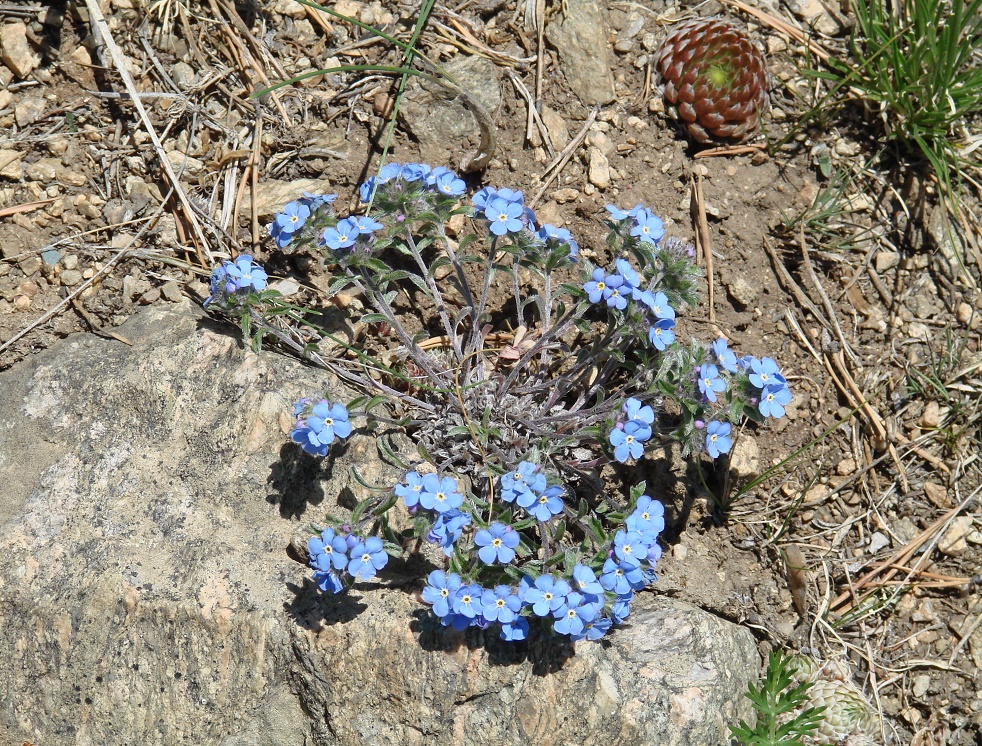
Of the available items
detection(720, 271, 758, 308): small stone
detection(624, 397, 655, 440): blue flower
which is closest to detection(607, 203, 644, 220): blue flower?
detection(624, 397, 655, 440): blue flower

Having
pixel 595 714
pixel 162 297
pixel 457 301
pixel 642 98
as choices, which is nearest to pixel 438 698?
pixel 595 714

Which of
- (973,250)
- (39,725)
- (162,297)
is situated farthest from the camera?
(973,250)

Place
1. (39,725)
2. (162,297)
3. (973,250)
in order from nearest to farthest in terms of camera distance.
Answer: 1. (39,725)
2. (162,297)
3. (973,250)

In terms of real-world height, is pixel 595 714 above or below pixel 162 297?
below

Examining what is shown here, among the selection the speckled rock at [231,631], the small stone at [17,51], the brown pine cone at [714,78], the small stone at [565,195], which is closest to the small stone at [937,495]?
the speckled rock at [231,631]

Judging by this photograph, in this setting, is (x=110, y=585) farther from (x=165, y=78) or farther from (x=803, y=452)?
(x=803, y=452)

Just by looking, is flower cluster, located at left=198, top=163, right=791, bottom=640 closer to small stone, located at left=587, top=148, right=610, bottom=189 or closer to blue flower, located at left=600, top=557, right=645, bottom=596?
blue flower, located at left=600, top=557, right=645, bottom=596
